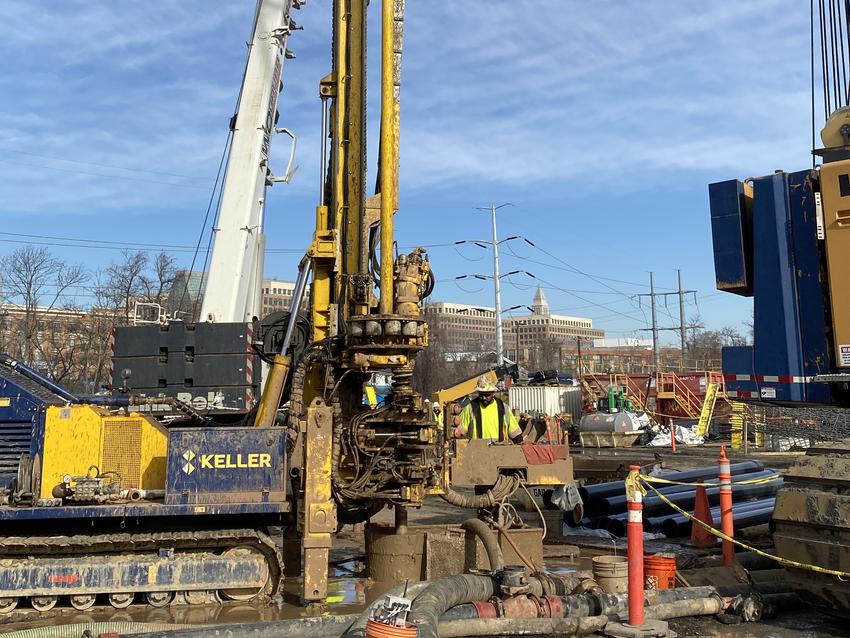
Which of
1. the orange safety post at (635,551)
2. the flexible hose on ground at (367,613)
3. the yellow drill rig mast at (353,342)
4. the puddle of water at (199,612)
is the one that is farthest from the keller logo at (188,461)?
Answer: the orange safety post at (635,551)

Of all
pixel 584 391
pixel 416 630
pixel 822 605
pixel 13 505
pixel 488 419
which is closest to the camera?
pixel 416 630

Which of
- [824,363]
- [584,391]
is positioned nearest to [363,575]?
[824,363]

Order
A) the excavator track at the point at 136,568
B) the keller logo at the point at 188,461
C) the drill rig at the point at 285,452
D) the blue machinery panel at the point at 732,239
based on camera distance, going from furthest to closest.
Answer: the keller logo at the point at 188,461, the drill rig at the point at 285,452, the excavator track at the point at 136,568, the blue machinery panel at the point at 732,239

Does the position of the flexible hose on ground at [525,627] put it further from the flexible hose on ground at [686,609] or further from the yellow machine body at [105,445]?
the yellow machine body at [105,445]

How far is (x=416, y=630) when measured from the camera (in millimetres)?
4738

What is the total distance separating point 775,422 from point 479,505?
3.12 meters

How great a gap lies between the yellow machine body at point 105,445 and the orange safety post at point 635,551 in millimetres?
4487

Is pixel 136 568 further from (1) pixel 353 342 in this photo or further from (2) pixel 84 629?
(1) pixel 353 342

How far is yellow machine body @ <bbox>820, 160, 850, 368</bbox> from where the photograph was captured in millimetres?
5734

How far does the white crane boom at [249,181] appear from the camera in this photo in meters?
12.0

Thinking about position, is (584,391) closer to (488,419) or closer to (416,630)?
(488,419)

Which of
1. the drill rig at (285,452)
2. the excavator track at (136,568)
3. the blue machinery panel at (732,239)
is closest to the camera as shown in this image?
the blue machinery panel at (732,239)

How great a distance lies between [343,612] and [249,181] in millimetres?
7740

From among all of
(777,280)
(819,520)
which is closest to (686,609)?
(819,520)
